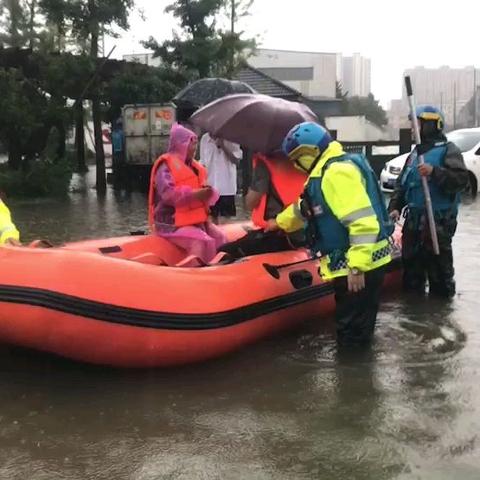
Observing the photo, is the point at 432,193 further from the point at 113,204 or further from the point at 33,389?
the point at 113,204

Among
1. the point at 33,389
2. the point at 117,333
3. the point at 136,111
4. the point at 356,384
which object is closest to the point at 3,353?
the point at 33,389

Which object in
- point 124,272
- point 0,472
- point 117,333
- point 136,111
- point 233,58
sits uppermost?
point 233,58

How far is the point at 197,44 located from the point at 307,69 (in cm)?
5363

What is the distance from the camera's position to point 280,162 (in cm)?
586

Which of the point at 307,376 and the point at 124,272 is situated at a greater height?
the point at 124,272

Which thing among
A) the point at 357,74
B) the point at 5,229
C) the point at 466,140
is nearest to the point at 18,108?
the point at 466,140

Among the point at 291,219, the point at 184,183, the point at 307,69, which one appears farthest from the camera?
the point at 307,69

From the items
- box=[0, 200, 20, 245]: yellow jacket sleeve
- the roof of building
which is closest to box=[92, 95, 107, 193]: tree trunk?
the roof of building

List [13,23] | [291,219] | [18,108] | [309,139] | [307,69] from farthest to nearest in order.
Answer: [307,69] → [13,23] → [18,108] → [291,219] → [309,139]

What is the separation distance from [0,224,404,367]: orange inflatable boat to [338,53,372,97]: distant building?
9527cm

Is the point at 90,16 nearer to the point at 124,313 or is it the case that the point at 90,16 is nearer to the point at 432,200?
the point at 432,200

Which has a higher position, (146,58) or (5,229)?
(146,58)

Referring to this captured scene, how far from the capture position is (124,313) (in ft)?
14.4

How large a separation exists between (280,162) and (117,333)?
85.9 inches
